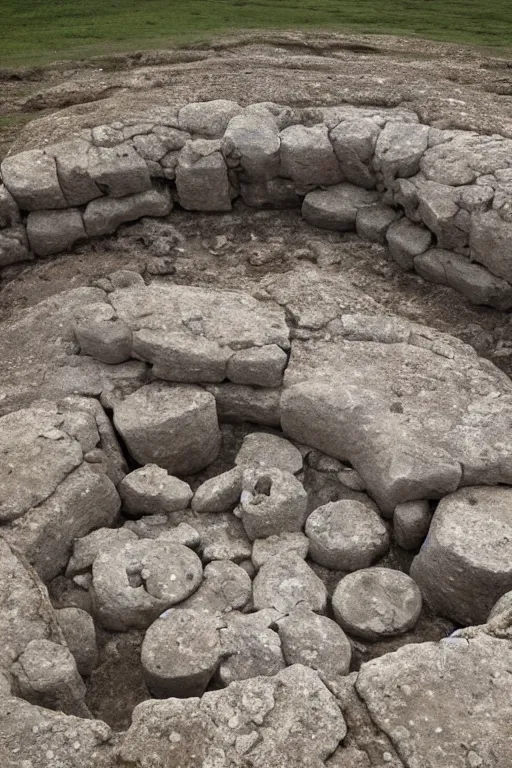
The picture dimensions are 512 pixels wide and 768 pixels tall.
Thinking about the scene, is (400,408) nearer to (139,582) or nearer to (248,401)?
(248,401)

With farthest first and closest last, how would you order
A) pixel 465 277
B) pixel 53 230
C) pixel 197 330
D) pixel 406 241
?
pixel 53 230 → pixel 406 241 → pixel 465 277 → pixel 197 330

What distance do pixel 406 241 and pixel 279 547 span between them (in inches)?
150

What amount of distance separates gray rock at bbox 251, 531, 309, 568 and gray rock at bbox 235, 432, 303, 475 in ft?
2.03

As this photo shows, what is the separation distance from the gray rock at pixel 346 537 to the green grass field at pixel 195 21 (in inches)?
372

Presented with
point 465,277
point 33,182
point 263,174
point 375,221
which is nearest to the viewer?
point 465,277

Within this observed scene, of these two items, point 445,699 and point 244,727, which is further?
point 445,699

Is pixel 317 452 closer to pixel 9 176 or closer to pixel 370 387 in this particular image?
pixel 370 387

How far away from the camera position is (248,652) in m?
4.72

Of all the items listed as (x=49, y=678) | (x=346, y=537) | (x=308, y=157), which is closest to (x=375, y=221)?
(x=308, y=157)

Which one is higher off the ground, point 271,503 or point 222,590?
point 271,503

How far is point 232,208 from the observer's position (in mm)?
8719

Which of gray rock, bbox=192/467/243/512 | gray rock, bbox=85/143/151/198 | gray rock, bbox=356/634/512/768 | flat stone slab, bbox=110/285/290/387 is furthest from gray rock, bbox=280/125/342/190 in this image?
gray rock, bbox=356/634/512/768

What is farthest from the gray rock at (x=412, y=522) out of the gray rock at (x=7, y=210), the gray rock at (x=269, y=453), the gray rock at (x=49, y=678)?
the gray rock at (x=7, y=210)

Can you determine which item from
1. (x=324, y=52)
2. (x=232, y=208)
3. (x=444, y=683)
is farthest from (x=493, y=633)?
(x=324, y=52)
